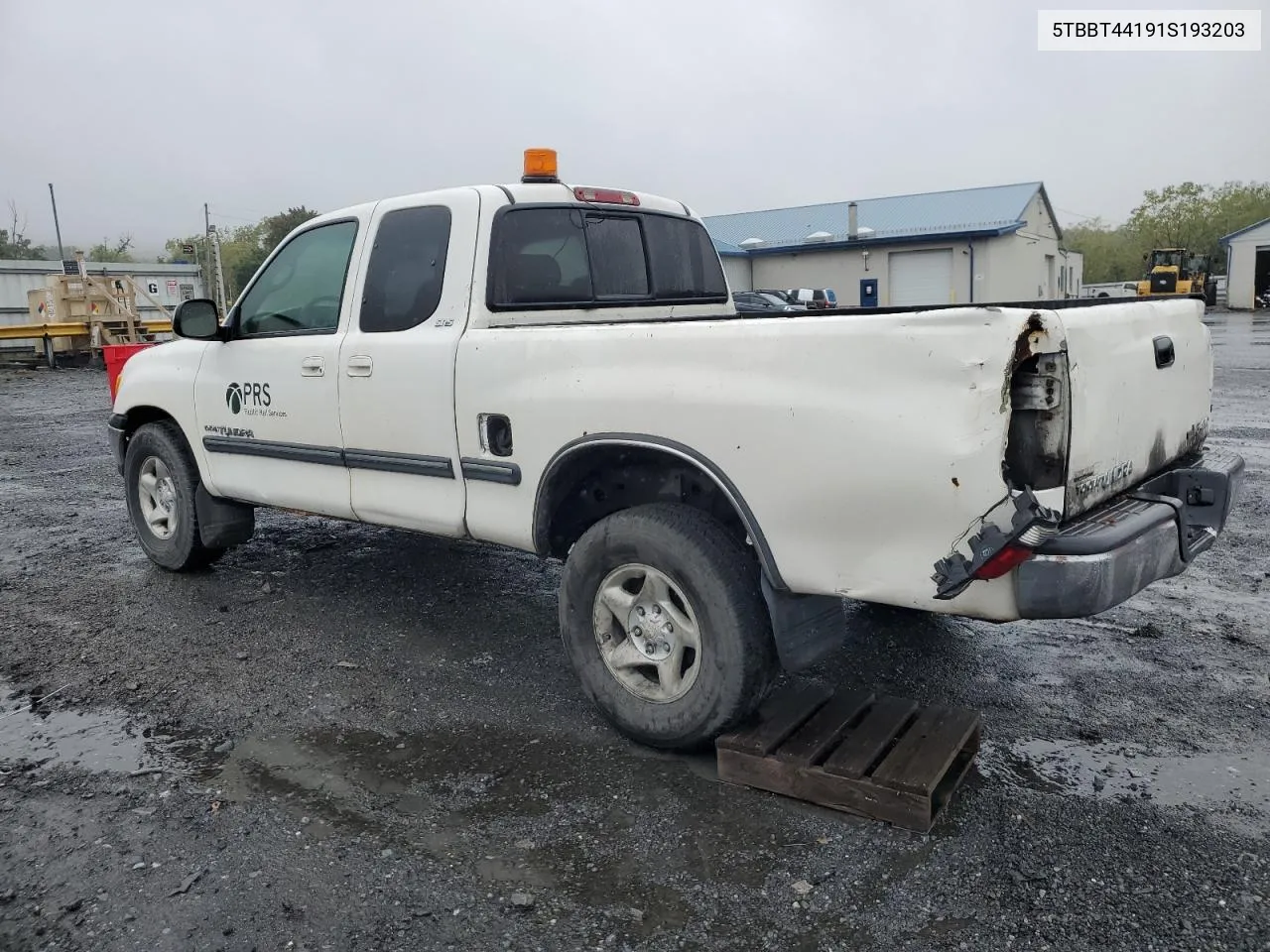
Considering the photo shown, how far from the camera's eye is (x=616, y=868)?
290 cm

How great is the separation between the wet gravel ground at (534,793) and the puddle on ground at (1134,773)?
0.01m

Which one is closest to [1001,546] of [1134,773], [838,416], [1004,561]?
[1004,561]

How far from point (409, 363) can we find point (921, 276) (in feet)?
118

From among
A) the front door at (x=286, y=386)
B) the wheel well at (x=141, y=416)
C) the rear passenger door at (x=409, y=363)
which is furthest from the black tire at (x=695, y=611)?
the wheel well at (x=141, y=416)

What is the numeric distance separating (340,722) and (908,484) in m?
2.47

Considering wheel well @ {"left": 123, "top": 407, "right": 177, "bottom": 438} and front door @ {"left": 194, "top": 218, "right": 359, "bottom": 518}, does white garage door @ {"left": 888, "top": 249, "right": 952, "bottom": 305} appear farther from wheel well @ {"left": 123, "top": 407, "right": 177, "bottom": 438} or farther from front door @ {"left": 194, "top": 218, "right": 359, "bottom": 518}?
front door @ {"left": 194, "top": 218, "right": 359, "bottom": 518}

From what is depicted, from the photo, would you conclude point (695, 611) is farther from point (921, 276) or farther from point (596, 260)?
point (921, 276)

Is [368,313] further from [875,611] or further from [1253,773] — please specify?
[1253,773]

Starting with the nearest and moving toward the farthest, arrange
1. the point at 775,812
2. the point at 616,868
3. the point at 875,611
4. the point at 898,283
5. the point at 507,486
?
the point at 616,868, the point at 775,812, the point at 507,486, the point at 875,611, the point at 898,283

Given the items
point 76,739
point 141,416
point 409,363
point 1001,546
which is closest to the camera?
point 1001,546

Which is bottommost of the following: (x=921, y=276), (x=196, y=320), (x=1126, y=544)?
(x=1126, y=544)

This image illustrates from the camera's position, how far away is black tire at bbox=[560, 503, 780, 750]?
3.26 meters

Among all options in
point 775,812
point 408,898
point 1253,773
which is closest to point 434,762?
point 408,898

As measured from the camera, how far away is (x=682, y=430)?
10.7 ft
